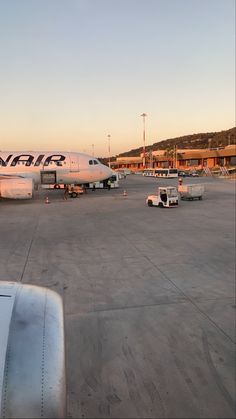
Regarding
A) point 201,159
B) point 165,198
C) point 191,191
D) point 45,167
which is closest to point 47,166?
point 45,167

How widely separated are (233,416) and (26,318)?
332cm

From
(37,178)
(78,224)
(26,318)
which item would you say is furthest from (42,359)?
(37,178)

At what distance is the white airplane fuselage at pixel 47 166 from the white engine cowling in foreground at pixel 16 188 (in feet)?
12.0

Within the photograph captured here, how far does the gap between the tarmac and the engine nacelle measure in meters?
2.33

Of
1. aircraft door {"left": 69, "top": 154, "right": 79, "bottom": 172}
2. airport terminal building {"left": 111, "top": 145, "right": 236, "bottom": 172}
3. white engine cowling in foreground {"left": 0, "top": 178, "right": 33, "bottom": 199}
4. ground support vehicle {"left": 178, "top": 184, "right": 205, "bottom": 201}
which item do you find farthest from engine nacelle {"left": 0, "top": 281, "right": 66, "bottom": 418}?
airport terminal building {"left": 111, "top": 145, "right": 236, "bottom": 172}

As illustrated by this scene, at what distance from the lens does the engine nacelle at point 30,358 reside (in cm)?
242

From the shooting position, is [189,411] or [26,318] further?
[189,411]

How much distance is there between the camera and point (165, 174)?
79438 mm

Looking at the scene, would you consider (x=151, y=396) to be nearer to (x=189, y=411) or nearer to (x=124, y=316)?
(x=189, y=411)

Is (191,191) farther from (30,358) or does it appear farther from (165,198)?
(30,358)

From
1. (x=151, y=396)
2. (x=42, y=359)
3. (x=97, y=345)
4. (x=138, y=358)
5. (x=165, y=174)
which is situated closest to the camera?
(x=42, y=359)

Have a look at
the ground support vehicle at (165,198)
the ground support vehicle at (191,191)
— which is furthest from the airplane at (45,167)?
the ground support vehicle at (165,198)

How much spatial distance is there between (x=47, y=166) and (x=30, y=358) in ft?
104

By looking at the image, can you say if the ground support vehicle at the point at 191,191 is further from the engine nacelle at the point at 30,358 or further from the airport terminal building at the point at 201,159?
the airport terminal building at the point at 201,159
